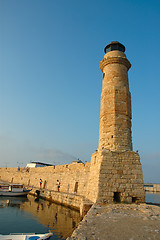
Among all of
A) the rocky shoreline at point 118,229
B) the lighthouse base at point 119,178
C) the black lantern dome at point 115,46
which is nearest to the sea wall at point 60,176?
the lighthouse base at point 119,178

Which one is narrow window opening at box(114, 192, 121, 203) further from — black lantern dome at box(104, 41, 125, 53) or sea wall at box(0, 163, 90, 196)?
black lantern dome at box(104, 41, 125, 53)

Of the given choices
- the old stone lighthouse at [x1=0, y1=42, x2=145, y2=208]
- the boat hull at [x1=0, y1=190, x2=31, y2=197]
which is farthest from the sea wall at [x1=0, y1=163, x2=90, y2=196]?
the boat hull at [x1=0, y1=190, x2=31, y2=197]

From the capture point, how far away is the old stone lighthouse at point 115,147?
812cm

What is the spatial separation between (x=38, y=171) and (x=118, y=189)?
17913 mm

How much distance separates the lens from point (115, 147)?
29.9ft

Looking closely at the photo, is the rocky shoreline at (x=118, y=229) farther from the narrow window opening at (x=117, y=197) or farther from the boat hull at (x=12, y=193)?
the boat hull at (x=12, y=193)

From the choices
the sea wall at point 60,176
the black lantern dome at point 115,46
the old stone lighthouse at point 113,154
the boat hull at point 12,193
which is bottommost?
the boat hull at point 12,193

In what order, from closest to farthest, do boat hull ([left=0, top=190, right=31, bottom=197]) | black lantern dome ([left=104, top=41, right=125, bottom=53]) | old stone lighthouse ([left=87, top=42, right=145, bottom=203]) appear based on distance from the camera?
old stone lighthouse ([left=87, top=42, right=145, bottom=203]) < black lantern dome ([left=104, top=41, right=125, bottom=53]) < boat hull ([left=0, top=190, right=31, bottom=197])

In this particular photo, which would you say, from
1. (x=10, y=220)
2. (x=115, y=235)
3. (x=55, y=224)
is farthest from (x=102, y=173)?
(x=10, y=220)

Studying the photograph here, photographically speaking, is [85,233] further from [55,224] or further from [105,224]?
[55,224]

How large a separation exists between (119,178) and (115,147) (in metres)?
1.68

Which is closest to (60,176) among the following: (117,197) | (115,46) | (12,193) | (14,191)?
(14,191)

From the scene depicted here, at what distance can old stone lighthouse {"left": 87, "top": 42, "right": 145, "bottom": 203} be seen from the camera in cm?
812

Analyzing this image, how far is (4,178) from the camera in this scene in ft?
106
